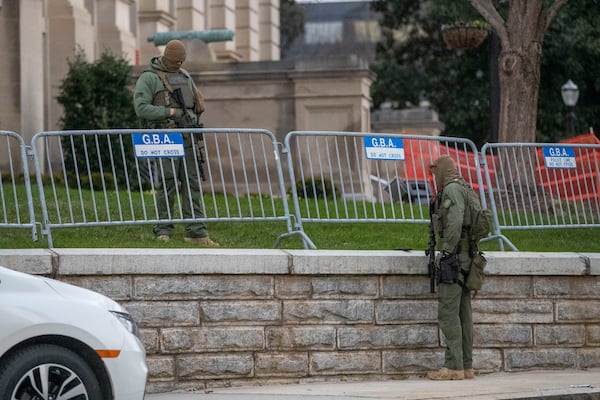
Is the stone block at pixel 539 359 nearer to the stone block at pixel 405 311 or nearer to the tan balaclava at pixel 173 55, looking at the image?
the stone block at pixel 405 311

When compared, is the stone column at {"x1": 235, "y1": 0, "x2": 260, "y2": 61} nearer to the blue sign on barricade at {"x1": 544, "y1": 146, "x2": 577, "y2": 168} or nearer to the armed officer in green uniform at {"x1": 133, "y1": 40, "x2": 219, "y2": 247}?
the blue sign on barricade at {"x1": 544, "y1": 146, "x2": 577, "y2": 168}

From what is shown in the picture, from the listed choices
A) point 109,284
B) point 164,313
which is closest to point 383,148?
point 164,313

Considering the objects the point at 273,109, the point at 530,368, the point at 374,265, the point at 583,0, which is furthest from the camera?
the point at 583,0

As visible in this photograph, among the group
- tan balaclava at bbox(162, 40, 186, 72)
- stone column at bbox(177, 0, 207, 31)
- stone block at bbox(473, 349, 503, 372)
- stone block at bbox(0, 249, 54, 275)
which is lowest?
stone block at bbox(473, 349, 503, 372)

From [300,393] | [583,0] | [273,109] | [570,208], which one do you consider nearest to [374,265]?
[300,393]

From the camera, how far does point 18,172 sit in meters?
19.3

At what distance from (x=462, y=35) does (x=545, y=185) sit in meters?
12.8

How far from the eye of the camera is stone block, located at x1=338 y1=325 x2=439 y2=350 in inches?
449

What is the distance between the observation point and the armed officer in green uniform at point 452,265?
1102 cm

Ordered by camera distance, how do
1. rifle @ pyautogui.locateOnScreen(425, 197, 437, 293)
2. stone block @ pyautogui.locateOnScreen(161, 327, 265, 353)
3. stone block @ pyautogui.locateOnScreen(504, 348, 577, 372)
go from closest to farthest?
stone block @ pyautogui.locateOnScreen(161, 327, 265, 353)
rifle @ pyautogui.locateOnScreen(425, 197, 437, 293)
stone block @ pyautogui.locateOnScreen(504, 348, 577, 372)

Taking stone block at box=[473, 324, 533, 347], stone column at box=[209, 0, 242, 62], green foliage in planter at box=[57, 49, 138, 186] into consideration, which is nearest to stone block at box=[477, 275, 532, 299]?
stone block at box=[473, 324, 533, 347]

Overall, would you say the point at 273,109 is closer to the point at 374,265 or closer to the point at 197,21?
the point at 374,265

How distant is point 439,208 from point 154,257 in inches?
89.4

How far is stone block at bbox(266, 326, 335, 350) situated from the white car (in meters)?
2.76
